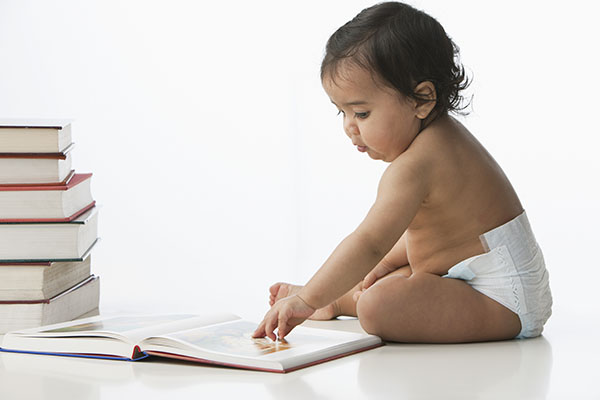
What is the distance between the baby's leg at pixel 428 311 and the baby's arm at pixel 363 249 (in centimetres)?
6

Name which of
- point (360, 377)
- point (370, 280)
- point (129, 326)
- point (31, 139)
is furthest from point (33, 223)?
point (360, 377)

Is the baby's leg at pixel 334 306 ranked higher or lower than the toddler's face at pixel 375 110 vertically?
lower

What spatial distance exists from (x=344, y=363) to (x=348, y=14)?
2760 mm

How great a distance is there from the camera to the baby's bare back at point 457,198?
1.26m

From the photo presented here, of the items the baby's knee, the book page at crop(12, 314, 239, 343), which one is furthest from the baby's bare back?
the book page at crop(12, 314, 239, 343)

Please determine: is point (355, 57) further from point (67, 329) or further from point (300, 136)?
point (300, 136)

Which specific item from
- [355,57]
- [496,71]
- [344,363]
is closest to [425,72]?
[355,57]

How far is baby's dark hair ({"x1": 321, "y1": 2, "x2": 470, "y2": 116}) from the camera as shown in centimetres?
129

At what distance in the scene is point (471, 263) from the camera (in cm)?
127

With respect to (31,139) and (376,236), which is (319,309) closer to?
(376,236)

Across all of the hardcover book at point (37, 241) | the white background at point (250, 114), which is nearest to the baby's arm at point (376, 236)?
the hardcover book at point (37, 241)

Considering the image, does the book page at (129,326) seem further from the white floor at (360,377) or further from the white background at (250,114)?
the white background at (250,114)

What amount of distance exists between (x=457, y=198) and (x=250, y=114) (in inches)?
104

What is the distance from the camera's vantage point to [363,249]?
1190 mm
